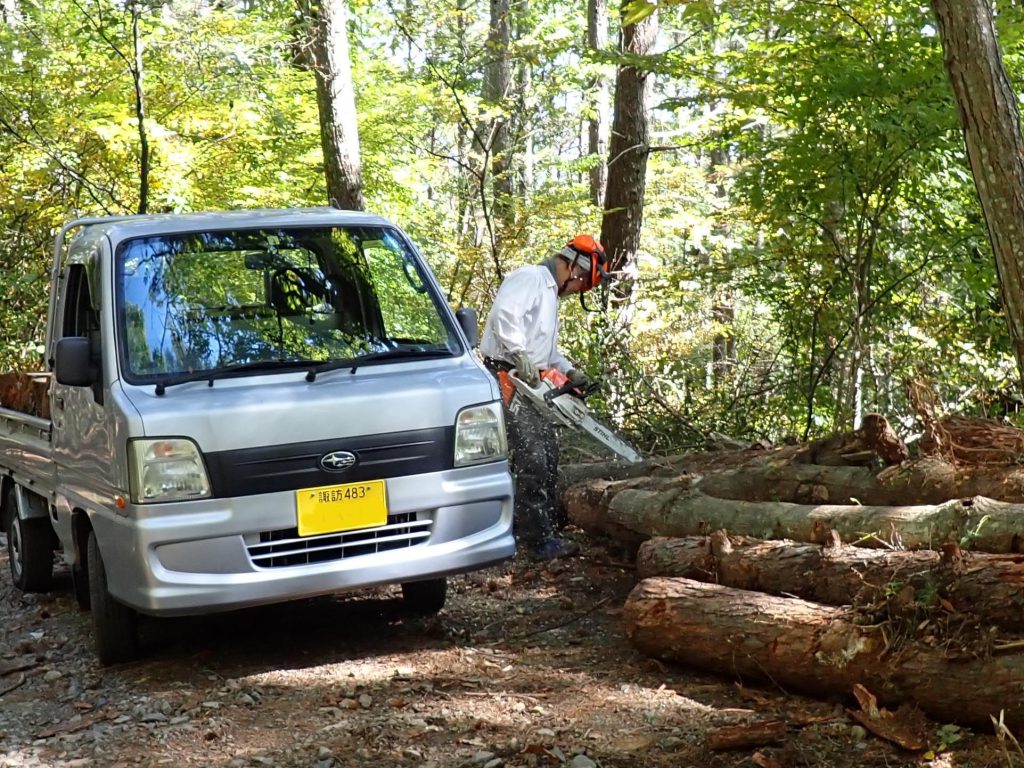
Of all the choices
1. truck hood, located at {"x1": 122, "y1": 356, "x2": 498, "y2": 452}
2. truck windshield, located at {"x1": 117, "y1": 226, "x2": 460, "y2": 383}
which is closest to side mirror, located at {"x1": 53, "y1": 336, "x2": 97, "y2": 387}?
truck windshield, located at {"x1": 117, "y1": 226, "x2": 460, "y2": 383}

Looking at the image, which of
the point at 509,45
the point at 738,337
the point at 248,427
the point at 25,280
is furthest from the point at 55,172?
the point at 248,427

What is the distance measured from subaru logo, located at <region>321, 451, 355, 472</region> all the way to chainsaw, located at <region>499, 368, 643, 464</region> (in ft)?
7.48

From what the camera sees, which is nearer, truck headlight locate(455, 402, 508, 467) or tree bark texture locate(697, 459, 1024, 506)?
tree bark texture locate(697, 459, 1024, 506)

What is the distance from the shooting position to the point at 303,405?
5375mm

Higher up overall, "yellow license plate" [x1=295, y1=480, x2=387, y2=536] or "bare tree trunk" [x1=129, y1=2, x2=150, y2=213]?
"bare tree trunk" [x1=129, y1=2, x2=150, y2=213]

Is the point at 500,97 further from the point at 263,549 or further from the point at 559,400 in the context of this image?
the point at 263,549

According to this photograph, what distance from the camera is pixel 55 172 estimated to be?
13.8 m

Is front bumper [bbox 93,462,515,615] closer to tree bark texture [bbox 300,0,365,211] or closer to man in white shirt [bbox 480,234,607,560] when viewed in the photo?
man in white shirt [bbox 480,234,607,560]

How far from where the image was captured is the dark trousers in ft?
25.5

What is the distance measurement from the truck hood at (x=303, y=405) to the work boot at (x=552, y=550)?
87.8 inches

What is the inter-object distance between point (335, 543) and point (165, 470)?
876 millimetres

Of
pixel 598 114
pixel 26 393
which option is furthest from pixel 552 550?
pixel 598 114

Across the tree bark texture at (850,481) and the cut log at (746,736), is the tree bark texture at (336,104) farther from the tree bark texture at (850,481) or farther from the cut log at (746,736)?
the cut log at (746,736)

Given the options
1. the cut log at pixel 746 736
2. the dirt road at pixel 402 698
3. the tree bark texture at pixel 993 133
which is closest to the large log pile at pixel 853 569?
the dirt road at pixel 402 698
